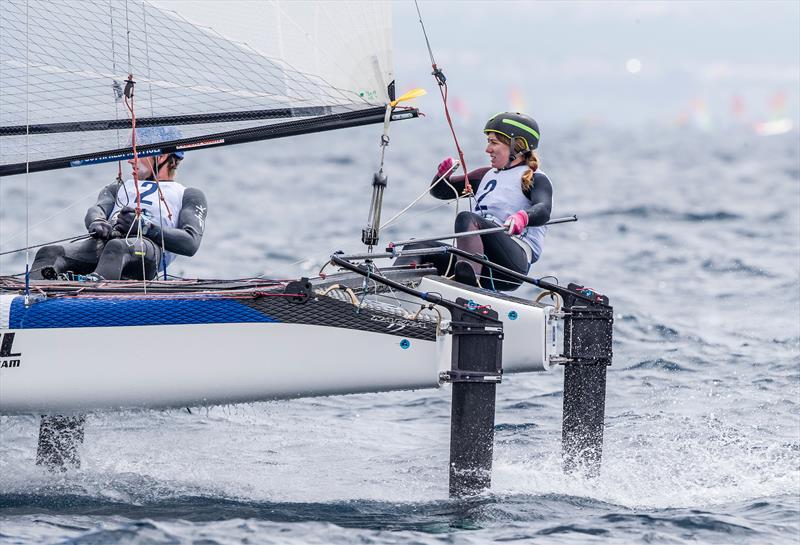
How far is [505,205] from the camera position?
685 centimetres

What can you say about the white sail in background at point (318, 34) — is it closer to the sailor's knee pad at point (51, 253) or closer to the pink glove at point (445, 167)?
the pink glove at point (445, 167)

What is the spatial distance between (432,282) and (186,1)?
70.2 inches

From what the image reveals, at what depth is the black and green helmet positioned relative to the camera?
22.5 ft

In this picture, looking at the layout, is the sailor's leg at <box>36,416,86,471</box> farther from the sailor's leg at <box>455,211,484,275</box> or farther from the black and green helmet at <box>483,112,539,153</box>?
the black and green helmet at <box>483,112,539,153</box>

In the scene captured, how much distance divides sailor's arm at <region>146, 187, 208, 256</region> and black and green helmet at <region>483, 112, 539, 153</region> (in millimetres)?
1525

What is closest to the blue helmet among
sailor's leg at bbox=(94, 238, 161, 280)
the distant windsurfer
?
sailor's leg at bbox=(94, 238, 161, 280)

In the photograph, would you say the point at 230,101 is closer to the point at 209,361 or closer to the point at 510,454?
the point at 209,361

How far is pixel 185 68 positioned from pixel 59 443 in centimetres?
199

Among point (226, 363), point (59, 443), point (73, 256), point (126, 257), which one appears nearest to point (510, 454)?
point (226, 363)

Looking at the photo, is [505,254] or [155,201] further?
[155,201]

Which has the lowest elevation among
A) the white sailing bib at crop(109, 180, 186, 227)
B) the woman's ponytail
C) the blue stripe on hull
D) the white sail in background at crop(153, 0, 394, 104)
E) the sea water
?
the sea water

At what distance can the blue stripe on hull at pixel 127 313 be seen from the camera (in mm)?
5551

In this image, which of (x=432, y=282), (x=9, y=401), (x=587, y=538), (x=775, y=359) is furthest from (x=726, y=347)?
(x=9, y=401)

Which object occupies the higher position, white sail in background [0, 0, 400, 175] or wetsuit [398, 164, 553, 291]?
white sail in background [0, 0, 400, 175]
